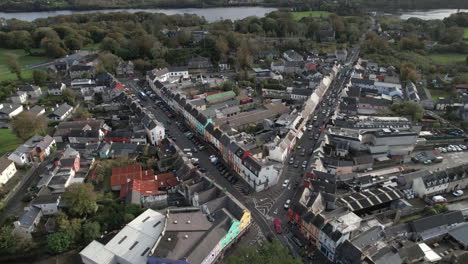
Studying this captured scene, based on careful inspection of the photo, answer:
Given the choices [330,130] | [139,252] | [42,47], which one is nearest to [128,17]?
[42,47]

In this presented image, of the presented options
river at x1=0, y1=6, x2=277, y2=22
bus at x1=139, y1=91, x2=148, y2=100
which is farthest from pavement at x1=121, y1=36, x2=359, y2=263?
river at x1=0, y1=6, x2=277, y2=22

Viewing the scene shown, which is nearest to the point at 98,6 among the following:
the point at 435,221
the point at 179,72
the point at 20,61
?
the point at 20,61

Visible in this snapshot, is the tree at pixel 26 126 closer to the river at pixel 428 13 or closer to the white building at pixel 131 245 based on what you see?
the white building at pixel 131 245

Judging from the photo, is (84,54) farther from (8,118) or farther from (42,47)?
(8,118)

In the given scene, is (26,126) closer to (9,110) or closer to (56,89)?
(9,110)

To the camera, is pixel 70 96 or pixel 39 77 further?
pixel 39 77

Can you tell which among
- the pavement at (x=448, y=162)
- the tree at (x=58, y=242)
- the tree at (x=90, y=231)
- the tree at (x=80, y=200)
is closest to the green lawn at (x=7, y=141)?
the tree at (x=80, y=200)

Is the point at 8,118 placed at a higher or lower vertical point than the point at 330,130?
lower
